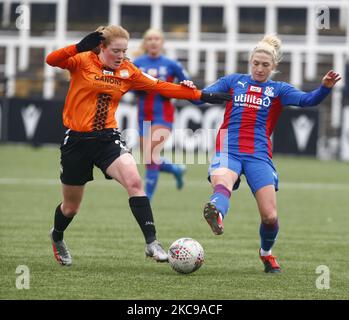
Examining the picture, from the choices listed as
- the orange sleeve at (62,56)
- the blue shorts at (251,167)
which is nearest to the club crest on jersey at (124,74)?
the orange sleeve at (62,56)

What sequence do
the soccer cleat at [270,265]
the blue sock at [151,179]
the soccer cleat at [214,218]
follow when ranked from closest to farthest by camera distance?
the soccer cleat at [214,218]
the soccer cleat at [270,265]
the blue sock at [151,179]

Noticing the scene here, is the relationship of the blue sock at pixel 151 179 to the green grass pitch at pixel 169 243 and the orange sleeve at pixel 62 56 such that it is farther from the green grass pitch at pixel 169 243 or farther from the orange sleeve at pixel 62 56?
the orange sleeve at pixel 62 56

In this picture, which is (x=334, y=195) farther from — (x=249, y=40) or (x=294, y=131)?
(x=249, y=40)

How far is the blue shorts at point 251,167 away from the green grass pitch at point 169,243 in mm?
733

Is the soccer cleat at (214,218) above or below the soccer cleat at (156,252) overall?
above

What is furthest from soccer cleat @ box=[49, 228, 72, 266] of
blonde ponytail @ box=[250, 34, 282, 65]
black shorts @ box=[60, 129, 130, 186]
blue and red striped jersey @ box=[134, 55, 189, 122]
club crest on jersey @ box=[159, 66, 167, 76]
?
club crest on jersey @ box=[159, 66, 167, 76]

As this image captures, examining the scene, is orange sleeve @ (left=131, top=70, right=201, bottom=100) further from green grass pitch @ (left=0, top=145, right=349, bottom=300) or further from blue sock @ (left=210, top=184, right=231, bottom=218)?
green grass pitch @ (left=0, top=145, right=349, bottom=300)

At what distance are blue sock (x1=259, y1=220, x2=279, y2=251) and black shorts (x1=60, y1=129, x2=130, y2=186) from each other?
→ 129cm

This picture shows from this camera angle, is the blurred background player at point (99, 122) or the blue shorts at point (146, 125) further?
the blue shorts at point (146, 125)

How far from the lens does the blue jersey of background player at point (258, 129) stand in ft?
28.4

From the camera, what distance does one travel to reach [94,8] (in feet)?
153

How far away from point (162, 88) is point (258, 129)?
2.85 ft

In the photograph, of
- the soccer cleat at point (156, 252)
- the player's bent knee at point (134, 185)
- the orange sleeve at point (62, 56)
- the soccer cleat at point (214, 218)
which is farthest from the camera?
the player's bent knee at point (134, 185)

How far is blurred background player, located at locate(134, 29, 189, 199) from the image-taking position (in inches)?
556
